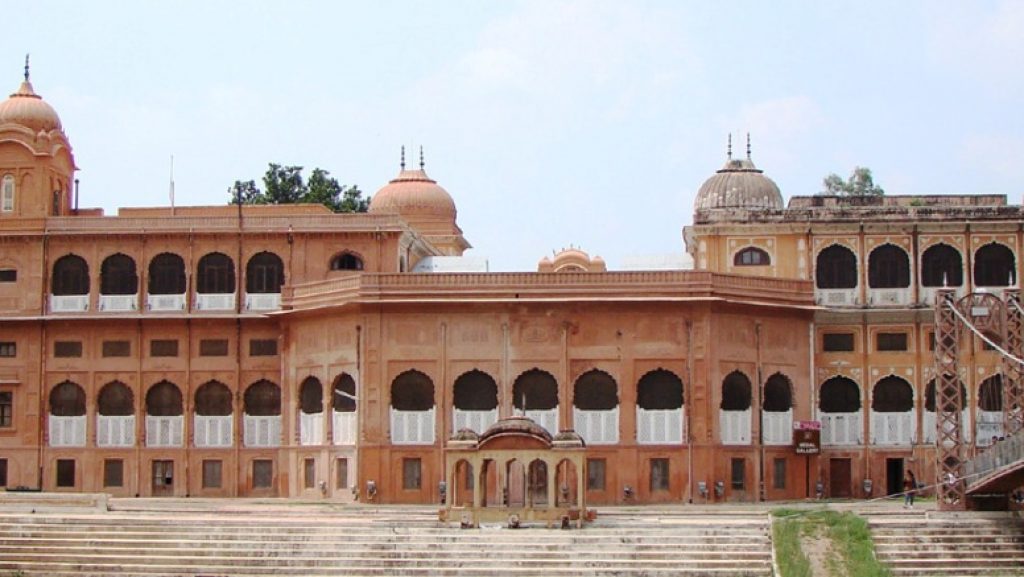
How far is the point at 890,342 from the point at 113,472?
22.0 meters

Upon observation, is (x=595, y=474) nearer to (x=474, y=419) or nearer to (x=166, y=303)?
(x=474, y=419)

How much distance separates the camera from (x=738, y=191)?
56.0 metres

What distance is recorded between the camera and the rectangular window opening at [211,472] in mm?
54219

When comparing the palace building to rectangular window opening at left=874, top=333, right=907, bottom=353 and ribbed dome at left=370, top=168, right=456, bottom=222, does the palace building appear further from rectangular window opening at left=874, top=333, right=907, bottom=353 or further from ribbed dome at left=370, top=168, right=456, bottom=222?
ribbed dome at left=370, top=168, right=456, bottom=222

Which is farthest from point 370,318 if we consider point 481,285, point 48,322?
point 48,322

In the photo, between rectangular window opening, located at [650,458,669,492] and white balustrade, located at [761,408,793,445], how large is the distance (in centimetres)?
305

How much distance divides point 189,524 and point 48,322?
16695 millimetres

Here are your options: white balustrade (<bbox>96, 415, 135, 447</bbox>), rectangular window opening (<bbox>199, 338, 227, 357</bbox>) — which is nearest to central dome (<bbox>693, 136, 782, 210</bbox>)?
rectangular window opening (<bbox>199, 338, 227, 357</bbox>)

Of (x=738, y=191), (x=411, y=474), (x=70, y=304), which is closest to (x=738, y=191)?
(x=738, y=191)

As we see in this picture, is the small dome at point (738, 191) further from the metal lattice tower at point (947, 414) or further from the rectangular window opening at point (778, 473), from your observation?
the metal lattice tower at point (947, 414)

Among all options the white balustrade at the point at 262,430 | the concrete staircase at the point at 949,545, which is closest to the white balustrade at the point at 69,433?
the white balustrade at the point at 262,430

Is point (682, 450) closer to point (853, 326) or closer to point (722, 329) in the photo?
point (722, 329)

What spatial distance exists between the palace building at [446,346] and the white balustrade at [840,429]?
7 cm

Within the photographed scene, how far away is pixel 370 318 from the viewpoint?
50250mm
